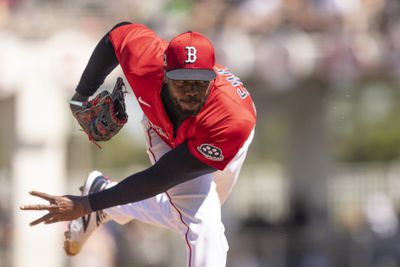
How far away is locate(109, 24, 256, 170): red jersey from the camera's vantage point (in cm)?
651

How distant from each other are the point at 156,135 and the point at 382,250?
10484 millimetres

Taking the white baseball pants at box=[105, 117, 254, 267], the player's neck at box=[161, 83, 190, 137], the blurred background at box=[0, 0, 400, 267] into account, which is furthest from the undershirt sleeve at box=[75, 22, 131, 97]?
the blurred background at box=[0, 0, 400, 267]

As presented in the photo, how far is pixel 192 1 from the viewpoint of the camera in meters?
15.9

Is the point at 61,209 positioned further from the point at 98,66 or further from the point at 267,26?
the point at 267,26

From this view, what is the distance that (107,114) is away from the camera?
7113mm

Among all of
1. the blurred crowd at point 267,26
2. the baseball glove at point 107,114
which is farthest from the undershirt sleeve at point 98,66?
the blurred crowd at point 267,26

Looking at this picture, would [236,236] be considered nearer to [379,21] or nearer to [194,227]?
[379,21]

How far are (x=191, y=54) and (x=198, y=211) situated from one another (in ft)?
3.89

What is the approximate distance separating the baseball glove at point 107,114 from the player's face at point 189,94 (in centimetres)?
67

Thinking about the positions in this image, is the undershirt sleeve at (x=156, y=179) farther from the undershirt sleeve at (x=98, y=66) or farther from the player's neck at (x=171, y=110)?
the undershirt sleeve at (x=98, y=66)

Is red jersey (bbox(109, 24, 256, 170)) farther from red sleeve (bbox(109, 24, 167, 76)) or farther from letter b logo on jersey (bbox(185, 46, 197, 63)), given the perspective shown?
letter b logo on jersey (bbox(185, 46, 197, 63))

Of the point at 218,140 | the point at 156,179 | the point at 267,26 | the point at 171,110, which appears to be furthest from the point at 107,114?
the point at 267,26

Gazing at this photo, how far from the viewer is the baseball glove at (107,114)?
711 centimetres

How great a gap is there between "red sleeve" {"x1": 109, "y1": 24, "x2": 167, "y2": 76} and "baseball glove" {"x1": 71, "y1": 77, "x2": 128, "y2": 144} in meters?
0.16
